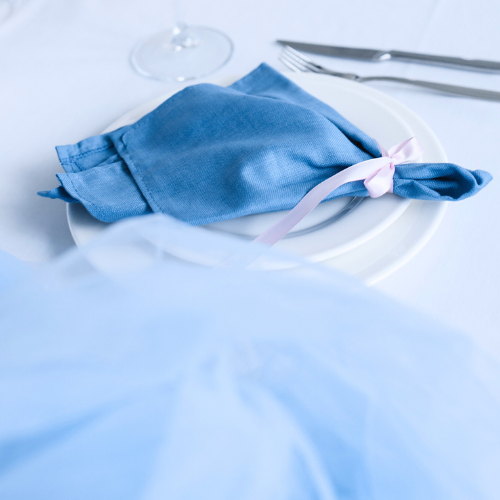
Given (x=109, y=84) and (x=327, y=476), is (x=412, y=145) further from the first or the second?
(x=109, y=84)

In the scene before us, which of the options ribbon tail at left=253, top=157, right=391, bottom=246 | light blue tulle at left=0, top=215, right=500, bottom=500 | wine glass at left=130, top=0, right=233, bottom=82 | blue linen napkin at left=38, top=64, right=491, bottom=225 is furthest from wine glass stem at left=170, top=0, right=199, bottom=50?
light blue tulle at left=0, top=215, right=500, bottom=500

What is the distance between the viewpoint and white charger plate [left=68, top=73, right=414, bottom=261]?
39 centimetres

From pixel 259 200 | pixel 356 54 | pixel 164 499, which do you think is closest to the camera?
pixel 164 499

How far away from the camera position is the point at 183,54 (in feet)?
2.41

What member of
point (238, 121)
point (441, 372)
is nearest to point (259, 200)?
point (238, 121)

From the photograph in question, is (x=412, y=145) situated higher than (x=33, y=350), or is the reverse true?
(x=412, y=145)

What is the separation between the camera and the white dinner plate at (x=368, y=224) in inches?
15.1

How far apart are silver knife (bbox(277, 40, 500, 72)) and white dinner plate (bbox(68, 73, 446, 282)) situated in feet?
0.61

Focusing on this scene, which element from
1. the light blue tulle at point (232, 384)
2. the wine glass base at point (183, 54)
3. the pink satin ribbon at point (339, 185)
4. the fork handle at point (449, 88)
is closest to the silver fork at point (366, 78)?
the fork handle at point (449, 88)

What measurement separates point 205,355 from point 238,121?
1.01 feet

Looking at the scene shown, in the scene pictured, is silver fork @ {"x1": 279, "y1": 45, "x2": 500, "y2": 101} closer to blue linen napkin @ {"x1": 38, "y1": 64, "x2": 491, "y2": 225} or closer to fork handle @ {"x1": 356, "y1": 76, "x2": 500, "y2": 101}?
fork handle @ {"x1": 356, "y1": 76, "x2": 500, "y2": 101}

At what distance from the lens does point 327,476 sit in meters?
0.22

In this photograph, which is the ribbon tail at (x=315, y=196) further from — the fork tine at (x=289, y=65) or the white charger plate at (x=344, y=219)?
the fork tine at (x=289, y=65)

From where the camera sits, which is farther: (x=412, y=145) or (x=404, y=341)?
A: (x=412, y=145)
